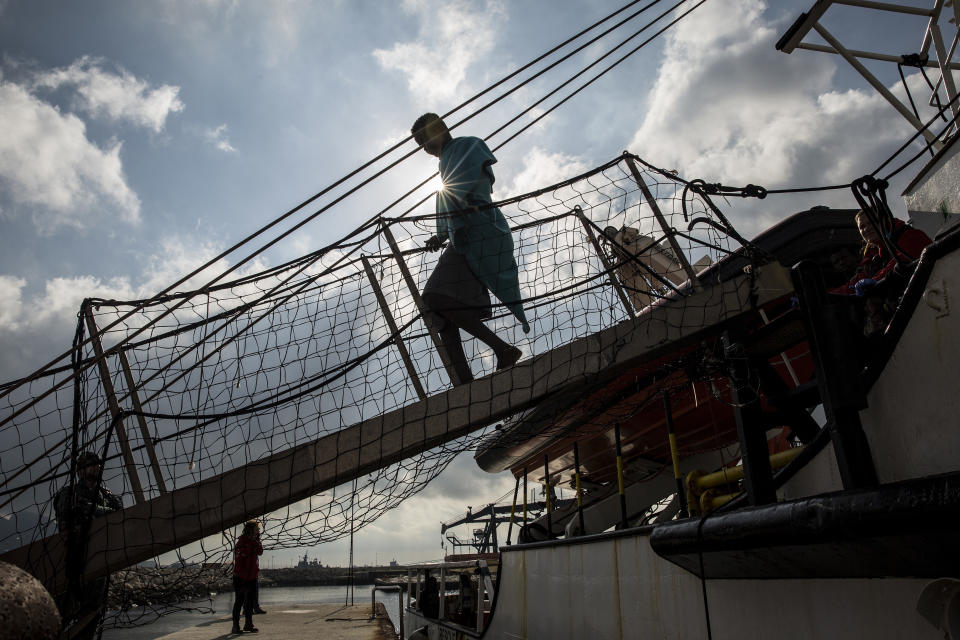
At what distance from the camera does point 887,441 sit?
2039 mm

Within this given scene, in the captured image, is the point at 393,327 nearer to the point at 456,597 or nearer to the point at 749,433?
the point at 749,433

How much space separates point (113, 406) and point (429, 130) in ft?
9.02

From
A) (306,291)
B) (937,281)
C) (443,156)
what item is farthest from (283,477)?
(937,281)

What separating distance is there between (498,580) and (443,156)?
381cm

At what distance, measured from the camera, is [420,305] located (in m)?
Answer: 3.72

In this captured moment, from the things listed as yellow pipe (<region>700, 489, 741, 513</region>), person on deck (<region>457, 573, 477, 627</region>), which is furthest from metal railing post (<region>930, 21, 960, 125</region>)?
person on deck (<region>457, 573, 477, 627</region>)

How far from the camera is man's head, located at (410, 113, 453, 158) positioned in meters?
4.16

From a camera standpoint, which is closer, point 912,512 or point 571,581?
point 912,512

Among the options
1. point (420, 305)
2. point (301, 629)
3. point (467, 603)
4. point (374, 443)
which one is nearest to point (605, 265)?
point (420, 305)

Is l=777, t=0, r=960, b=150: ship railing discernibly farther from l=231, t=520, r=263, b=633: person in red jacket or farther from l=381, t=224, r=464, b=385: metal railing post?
l=231, t=520, r=263, b=633: person in red jacket

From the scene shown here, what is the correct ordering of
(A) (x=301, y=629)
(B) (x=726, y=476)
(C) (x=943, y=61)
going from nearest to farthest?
(B) (x=726, y=476)
(C) (x=943, y=61)
(A) (x=301, y=629)

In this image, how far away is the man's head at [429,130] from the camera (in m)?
4.16

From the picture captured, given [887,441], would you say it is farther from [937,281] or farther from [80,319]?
[80,319]

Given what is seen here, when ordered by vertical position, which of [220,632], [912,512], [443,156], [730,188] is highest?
[443,156]
